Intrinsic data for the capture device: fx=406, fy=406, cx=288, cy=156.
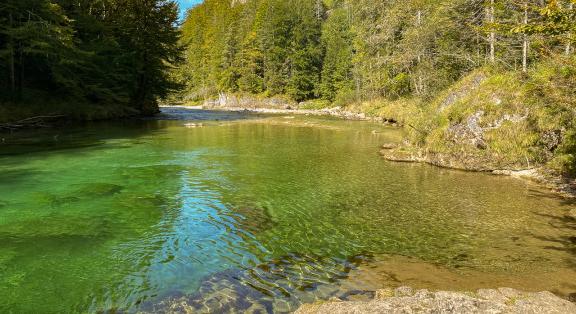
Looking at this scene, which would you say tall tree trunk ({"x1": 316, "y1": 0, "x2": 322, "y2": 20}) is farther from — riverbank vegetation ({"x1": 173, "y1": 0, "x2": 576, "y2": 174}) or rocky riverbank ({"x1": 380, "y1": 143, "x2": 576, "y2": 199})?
rocky riverbank ({"x1": 380, "y1": 143, "x2": 576, "y2": 199})

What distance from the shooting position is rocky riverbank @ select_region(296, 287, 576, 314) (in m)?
4.53

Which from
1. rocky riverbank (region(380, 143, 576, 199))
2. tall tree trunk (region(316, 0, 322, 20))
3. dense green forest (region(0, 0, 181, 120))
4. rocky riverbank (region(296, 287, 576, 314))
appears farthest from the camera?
tall tree trunk (region(316, 0, 322, 20))

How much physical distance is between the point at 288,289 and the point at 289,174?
9.20m

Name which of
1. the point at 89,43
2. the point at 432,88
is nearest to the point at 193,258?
the point at 432,88

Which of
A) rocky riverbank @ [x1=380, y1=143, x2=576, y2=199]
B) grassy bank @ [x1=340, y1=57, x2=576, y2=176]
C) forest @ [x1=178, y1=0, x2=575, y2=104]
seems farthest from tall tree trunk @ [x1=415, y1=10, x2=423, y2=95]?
rocky riverbank @ [x1=380, y1=143, x2=576, y2=199]

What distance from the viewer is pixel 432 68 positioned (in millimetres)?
32000

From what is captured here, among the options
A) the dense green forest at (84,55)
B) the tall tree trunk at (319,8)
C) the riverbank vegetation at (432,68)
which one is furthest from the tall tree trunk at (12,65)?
the tall tree trunk at (319,8)

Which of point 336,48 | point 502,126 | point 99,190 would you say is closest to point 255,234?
point 99,190

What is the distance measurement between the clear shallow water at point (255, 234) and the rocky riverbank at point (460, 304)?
1464mm

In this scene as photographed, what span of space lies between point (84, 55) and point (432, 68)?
2823 centimetres

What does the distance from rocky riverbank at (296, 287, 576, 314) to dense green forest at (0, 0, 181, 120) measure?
28611 mm

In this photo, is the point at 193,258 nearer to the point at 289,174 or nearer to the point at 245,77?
the point at 289,174

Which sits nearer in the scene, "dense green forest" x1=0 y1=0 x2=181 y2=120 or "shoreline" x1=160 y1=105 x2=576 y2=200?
"shoreline" x1=160 y1=105 x2=576 y2=200

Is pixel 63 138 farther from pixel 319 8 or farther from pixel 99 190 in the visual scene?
pixel 319 8
